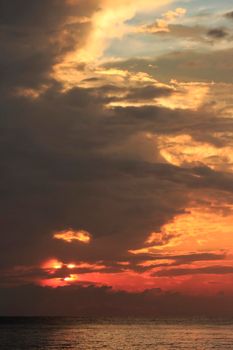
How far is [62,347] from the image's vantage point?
4975 inches

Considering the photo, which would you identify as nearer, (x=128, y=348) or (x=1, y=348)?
(x=1, y=348)

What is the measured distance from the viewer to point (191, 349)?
402ft

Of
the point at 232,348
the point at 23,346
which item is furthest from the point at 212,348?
the point at 23,346

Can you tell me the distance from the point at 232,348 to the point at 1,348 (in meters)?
47.5

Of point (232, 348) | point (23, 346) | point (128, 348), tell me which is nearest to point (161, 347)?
point (128, 348)

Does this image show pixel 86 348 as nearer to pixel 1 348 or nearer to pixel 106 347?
pixel 106 347

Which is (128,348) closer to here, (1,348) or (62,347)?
(62,347)

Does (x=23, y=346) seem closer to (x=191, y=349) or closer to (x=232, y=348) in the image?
(x=191, y=349)

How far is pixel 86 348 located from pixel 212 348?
2674 cm

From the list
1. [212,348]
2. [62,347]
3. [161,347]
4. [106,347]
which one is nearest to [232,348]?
[212,348]

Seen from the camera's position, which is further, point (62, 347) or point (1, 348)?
point (62, 347)

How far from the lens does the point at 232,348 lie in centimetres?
12312

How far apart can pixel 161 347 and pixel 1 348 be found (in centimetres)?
3461

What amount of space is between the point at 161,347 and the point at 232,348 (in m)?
15.3
